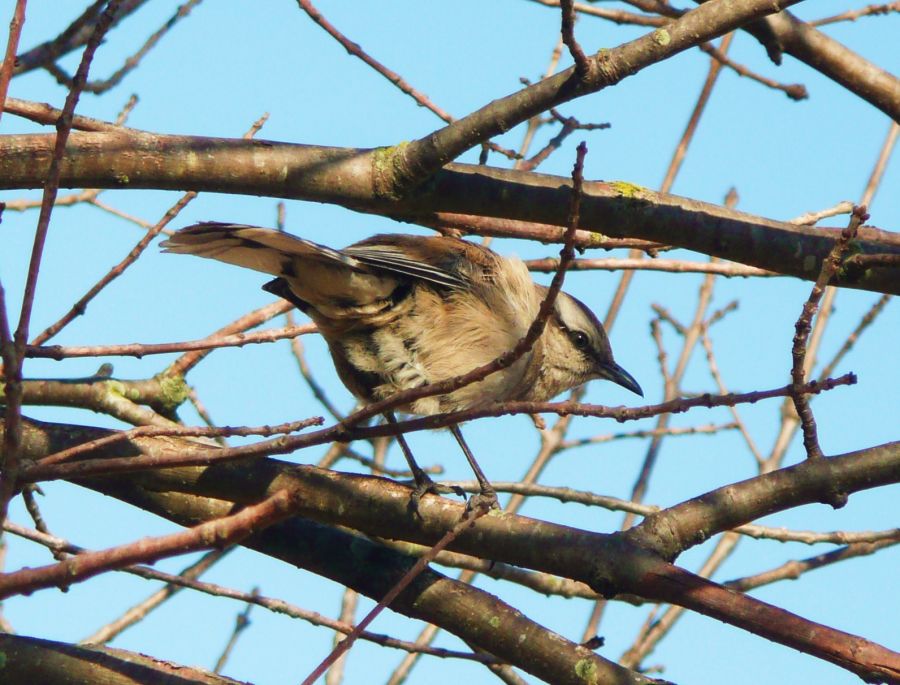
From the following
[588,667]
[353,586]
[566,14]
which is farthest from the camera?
[353,586]

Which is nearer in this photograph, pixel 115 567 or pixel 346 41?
pixel 115 567

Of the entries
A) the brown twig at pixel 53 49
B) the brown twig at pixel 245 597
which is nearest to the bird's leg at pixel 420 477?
the brown twig at pixel 245 597

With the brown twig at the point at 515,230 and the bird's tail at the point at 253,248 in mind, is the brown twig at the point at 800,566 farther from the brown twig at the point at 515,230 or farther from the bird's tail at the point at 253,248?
the bird's tail at the point at 253,248

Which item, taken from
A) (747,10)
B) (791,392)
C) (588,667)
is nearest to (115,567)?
(791,392)

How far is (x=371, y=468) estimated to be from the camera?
5512 millimetres

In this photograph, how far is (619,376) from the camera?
5.58 metres

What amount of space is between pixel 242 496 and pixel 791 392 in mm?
1600

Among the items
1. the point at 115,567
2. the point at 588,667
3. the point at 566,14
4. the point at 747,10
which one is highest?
the point at 747,10

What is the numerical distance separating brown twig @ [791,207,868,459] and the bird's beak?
2.56 metres

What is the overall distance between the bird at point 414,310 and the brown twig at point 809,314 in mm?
1517

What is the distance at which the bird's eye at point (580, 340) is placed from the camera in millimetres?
5387

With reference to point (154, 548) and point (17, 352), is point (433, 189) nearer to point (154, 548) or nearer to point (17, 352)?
point (17, 352)

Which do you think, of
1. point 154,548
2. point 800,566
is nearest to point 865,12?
point 800,566

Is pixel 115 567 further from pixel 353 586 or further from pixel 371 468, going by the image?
pixel 371 468
